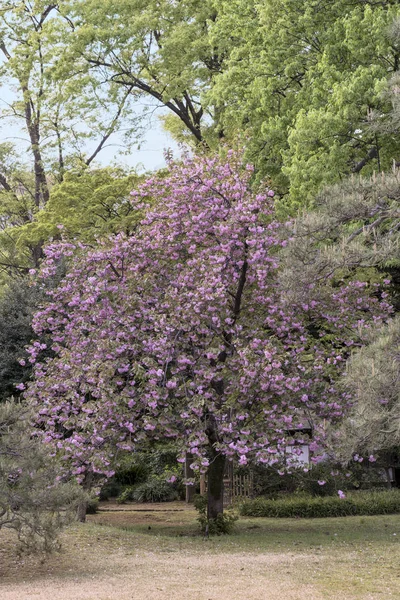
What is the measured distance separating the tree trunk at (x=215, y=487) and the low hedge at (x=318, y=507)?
3205 mm

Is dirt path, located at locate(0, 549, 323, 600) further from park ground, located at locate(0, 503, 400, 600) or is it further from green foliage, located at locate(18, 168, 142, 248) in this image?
green foliage, located at locate(18, 168, 142, 248)

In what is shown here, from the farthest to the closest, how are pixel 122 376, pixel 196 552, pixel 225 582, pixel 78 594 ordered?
pixel 122 376 → pixel 196 552 → pixel 225 582 → pixel 78 594

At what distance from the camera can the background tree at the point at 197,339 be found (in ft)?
39.2

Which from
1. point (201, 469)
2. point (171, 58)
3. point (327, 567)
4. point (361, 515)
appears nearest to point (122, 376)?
point (201, 469)

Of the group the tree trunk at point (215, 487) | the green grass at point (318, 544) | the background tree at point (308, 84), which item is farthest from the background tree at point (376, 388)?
the background tree at point (308, 84)

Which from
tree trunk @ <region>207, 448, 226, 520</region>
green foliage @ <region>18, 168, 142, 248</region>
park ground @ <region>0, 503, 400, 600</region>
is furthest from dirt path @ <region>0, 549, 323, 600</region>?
green foliage @ <region>18, 168, 142, 248</region>

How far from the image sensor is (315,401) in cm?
1297

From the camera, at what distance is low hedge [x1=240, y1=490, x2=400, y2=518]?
16719mm

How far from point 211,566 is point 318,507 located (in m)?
7.73

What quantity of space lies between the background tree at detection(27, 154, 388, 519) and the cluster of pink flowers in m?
0.03

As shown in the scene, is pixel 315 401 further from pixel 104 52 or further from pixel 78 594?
pixel 104 52

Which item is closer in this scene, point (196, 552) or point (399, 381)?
point (399, 381)

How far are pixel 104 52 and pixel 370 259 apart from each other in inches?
637

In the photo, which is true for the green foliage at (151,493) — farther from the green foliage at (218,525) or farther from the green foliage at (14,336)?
the green foliage at (218,525)
